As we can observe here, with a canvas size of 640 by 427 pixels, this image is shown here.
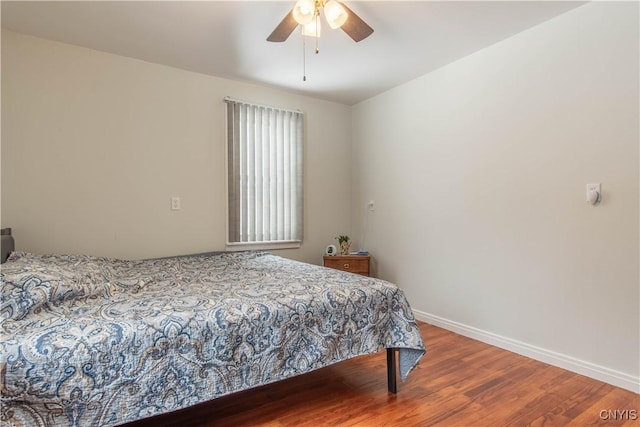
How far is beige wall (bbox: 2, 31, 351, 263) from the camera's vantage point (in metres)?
2.55

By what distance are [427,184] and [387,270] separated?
105 centimetres

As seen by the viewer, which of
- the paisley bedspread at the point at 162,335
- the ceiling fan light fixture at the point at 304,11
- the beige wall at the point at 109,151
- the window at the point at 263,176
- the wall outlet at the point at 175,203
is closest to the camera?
the paisley bedspread at the point at 162,335

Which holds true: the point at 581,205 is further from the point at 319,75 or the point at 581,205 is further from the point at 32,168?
the point at 32,168

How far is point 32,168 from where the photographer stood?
2.58 m

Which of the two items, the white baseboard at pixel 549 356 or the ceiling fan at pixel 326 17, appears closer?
the ceiling fan at pixel 326 17

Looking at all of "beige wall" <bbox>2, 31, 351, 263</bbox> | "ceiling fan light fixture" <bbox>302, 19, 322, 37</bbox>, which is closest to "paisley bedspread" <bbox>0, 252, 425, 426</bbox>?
"beige wall" <bbox>2, 31, 351, 263</bbox>

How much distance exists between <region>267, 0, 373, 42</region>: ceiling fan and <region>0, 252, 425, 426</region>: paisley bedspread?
150cm

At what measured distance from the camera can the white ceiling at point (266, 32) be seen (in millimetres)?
2223

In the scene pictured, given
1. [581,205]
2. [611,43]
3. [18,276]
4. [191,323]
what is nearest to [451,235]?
[581,205]

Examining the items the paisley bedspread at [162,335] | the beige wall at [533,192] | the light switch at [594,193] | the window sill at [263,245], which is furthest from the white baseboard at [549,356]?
the window sill at [263,245]

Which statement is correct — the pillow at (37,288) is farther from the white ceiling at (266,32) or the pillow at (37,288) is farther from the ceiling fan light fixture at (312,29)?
the ceiling fan light fixture at (312,29)

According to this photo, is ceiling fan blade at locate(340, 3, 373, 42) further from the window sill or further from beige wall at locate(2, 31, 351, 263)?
the window sill

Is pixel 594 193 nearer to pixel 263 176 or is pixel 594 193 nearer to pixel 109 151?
pixel 263 176

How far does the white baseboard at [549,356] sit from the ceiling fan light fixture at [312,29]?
2.60m
